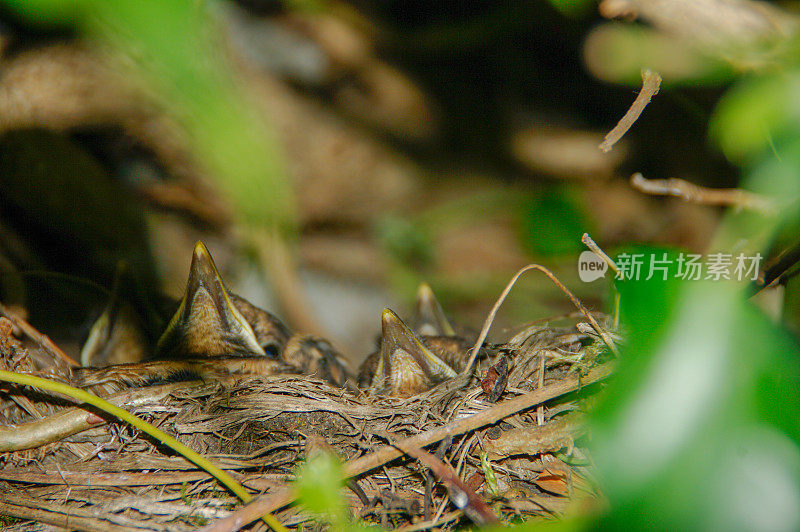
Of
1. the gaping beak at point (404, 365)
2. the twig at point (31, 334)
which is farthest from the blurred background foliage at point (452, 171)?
the gaping beak at point (404, 365)

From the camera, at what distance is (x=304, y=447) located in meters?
1.17

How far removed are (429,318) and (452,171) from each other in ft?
4.00

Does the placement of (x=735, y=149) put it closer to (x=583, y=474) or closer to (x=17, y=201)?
(x=583, y=474)

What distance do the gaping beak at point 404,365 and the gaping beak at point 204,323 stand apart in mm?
382

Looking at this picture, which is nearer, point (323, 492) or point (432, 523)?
point (323, 492)

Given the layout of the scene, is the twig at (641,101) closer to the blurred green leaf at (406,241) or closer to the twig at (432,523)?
the twig at (432,523)

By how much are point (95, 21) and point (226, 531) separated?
0.85 m

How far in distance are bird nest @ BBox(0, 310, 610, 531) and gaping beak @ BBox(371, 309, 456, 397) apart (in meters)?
0.07

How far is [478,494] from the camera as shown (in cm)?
111

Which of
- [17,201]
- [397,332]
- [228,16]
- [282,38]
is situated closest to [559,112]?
[282,38]

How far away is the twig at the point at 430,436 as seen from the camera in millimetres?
997
